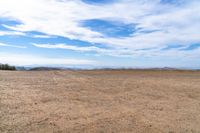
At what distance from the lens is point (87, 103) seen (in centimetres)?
1208

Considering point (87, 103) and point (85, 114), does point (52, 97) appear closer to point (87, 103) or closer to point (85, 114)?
point (87, 103)

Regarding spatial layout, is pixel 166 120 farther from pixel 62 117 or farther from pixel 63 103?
pixel 63 103

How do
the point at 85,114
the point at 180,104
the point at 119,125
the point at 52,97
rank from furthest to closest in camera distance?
the point at 52,97 → the point at 180,104 → the point at 85,114 → the point at 119,125

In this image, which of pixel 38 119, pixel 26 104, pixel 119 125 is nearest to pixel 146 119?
pixel 119 125

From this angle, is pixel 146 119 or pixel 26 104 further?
pixel 26 104

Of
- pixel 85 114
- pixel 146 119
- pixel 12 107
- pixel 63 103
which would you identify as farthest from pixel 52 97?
pixel 146 119

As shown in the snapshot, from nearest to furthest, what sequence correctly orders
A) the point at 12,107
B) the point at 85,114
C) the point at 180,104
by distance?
the point at 85,114, the point at 12,107, the point at 180,104

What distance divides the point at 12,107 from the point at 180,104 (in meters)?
6.56

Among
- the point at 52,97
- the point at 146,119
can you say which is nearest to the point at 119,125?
the point at 146,119

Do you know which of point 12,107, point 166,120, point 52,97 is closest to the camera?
point 166,120

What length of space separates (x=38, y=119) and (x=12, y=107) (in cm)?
223

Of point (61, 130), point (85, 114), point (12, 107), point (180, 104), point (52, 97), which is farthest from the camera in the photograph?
point (52, 97)

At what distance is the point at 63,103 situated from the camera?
39.1ft

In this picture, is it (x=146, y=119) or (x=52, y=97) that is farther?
(x=52, y=97)
